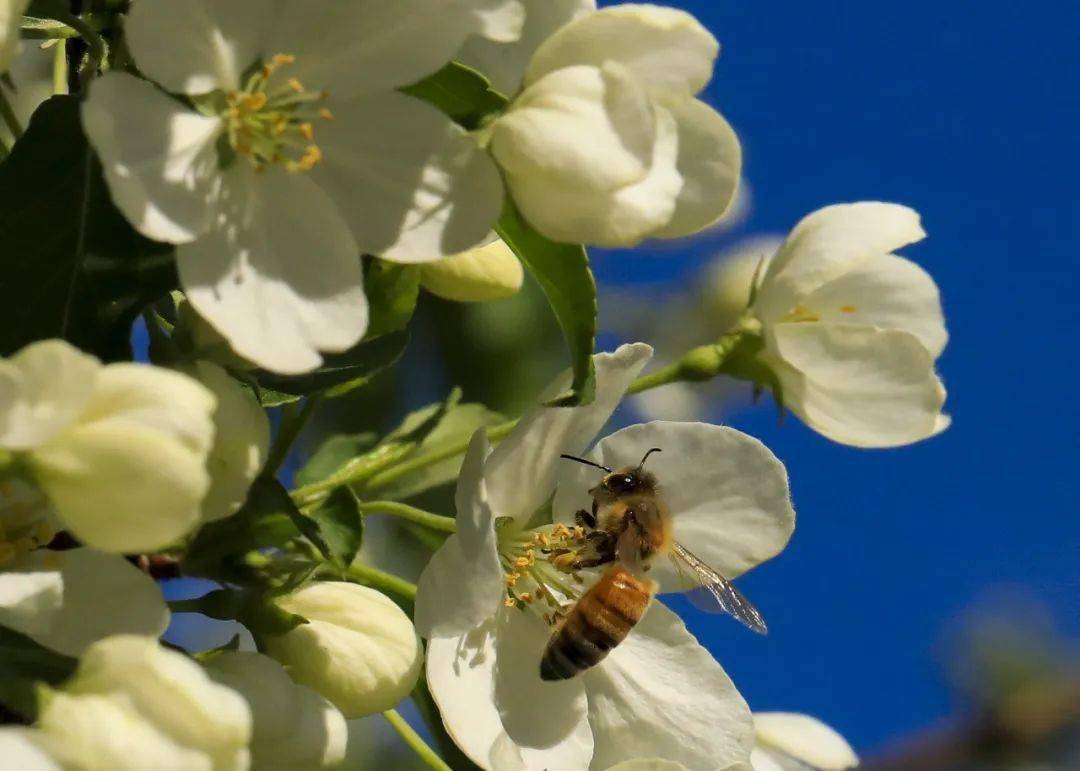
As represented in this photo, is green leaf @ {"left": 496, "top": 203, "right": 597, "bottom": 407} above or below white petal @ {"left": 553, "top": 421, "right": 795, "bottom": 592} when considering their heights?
above

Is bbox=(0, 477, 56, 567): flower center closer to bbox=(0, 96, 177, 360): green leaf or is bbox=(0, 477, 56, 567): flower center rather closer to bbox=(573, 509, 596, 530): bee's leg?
bbox=(0, 96, 177, 360): green leaf

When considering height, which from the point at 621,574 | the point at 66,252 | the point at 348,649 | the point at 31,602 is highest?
the point at 66,252

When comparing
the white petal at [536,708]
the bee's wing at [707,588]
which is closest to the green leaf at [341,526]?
the white petal at [536,708]

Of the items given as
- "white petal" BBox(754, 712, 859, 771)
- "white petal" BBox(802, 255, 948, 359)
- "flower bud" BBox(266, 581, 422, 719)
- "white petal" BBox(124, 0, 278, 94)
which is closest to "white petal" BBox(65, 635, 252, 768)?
"flower bud" BBox(266, 581, 422, 719)

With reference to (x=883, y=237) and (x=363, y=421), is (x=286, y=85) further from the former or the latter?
(x=363, y=421)

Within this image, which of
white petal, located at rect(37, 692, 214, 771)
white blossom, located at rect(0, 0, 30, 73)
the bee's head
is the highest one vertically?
white blossom, located at rect(0, 0, 30, 73)

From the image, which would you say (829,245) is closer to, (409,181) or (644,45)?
(644,45)

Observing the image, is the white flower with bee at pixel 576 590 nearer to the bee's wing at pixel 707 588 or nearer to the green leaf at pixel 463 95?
the bee's wing at pixel 707 588

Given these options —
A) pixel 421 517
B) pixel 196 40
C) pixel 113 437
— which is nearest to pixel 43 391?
pixel 113 437
